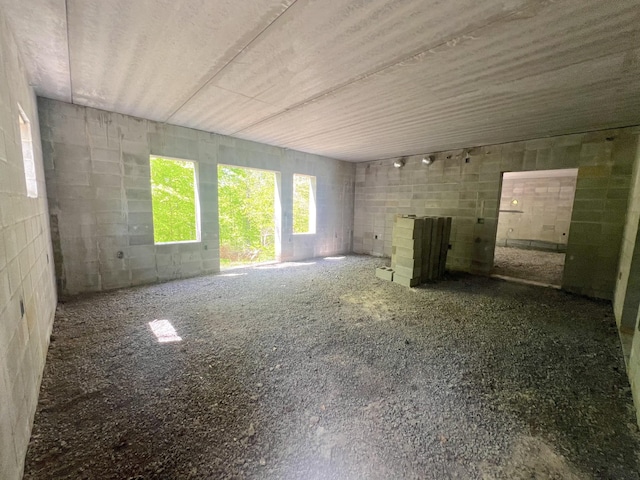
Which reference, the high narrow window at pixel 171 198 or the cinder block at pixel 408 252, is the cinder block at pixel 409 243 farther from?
the high narrow window at pixel 171 198

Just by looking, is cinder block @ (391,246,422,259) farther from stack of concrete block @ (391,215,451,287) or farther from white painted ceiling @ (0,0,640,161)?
white painted ceiling @ (0,0,640,161)

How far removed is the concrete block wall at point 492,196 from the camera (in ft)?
12.9

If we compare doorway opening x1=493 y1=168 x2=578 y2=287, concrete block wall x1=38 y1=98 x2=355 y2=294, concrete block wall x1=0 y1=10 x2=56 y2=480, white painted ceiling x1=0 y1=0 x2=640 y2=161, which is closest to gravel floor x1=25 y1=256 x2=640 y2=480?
concrete block wall x1=0 y1=10 x2=56 y2=480

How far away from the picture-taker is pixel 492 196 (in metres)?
5.14

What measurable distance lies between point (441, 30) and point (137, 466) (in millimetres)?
3272

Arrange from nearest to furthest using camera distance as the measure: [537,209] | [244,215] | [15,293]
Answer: [15,293]
[537,209]
[244,215]

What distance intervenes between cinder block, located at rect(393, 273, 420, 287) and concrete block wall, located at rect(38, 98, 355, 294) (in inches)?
139

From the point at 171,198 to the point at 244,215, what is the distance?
2.67 m

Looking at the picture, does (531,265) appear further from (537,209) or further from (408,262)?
(408,262)

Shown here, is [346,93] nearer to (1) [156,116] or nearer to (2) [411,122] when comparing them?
(2) [411,122]

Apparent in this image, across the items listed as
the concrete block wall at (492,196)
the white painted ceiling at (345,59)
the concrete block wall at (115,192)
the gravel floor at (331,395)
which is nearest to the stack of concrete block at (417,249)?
the concrete block wall at (492,196)

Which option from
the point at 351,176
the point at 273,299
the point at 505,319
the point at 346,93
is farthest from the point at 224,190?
the point at 505,319

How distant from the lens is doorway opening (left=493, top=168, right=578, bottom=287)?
25.1ft

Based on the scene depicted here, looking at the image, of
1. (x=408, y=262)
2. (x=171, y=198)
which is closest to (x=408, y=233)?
(x=408, y=262)
